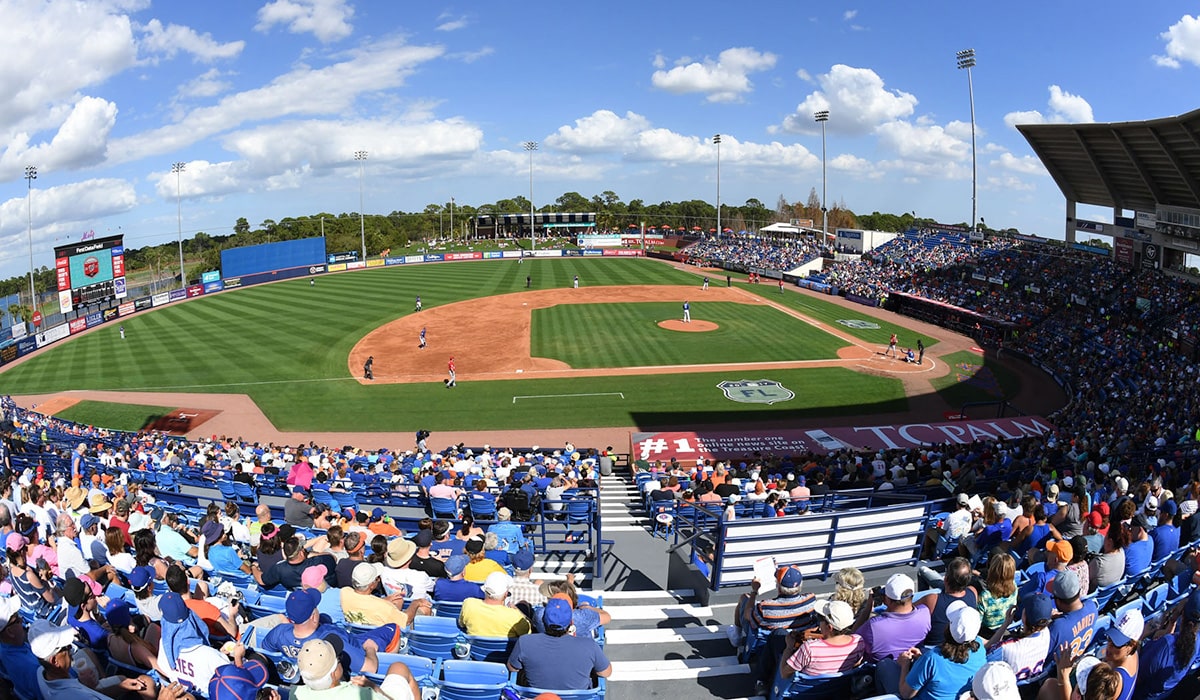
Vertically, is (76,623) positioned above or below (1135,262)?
below

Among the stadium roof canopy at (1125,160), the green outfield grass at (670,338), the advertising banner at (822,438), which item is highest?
the stadium roof canopy at (1125,160)

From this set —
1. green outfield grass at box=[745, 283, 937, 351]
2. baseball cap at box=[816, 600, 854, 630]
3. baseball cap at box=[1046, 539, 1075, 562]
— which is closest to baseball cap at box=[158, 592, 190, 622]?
baseball cap at box=[816, 600, 854, 630]

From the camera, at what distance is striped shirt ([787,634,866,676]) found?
5.40 m

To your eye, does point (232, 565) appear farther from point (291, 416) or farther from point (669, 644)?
point (291, 416)

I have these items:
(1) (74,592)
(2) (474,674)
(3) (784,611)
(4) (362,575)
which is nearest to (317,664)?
(2) (474,674)

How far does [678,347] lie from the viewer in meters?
40.0

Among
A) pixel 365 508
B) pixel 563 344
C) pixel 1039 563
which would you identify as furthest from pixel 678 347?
pixel 1039 563

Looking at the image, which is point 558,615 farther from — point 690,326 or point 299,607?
point 690,326

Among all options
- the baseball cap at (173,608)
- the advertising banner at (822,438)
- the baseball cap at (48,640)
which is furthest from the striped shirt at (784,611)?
the advertising banner at (822,438)

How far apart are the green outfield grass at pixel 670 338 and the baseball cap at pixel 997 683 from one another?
31.8 m

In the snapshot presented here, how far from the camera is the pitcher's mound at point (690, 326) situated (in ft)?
146

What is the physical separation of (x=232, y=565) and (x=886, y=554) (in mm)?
8260

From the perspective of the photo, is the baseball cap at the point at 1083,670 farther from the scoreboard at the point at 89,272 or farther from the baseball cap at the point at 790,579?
the scoreboard at the point at 89,272

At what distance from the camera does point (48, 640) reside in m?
5.16
